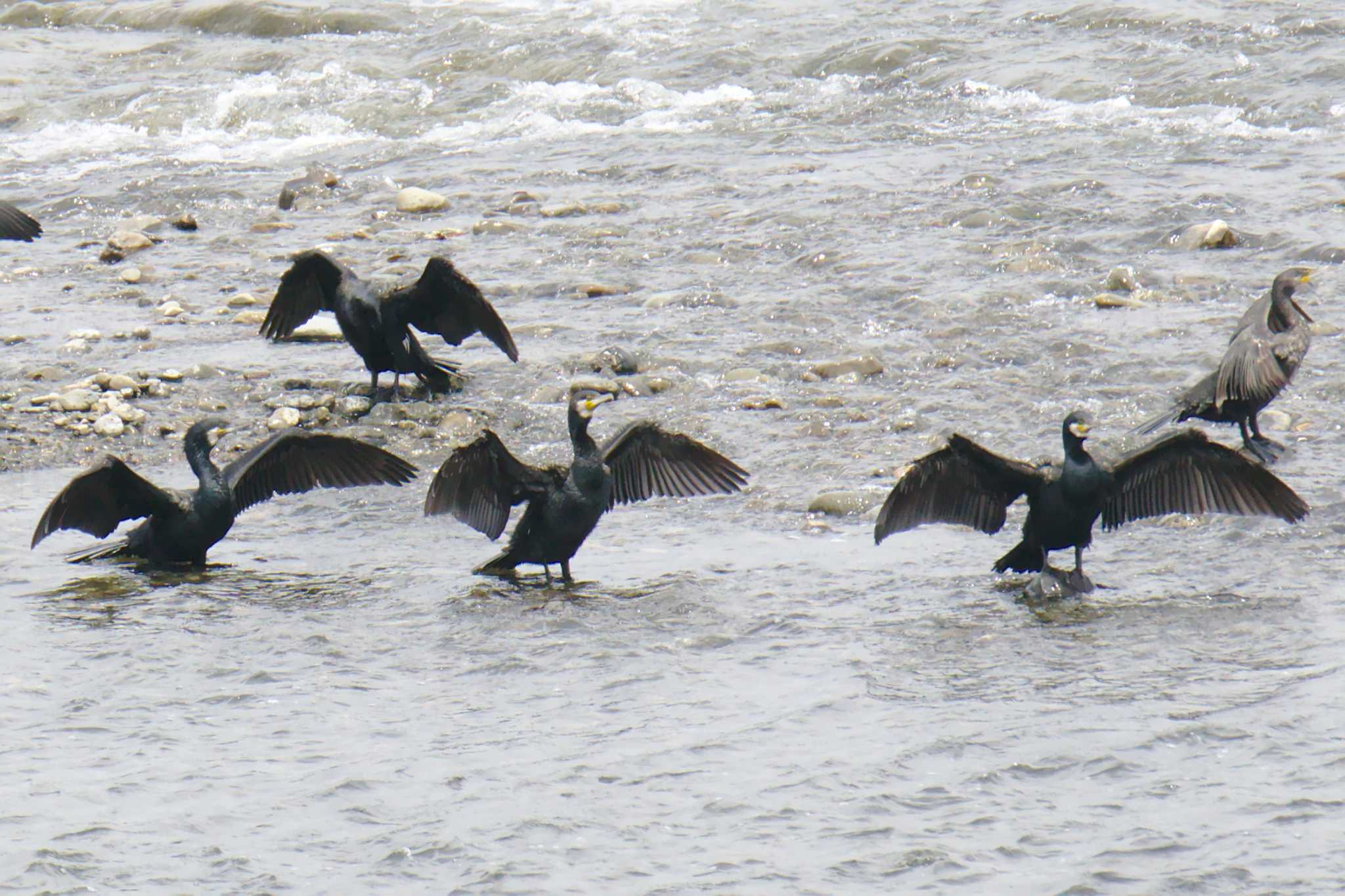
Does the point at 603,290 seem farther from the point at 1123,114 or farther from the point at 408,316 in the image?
the point at 1123,114

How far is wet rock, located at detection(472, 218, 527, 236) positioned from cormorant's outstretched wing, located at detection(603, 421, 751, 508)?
5.58 meters

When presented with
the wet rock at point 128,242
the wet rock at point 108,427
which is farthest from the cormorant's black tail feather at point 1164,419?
the wet rock at point 128,242

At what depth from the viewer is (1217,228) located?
1152cm

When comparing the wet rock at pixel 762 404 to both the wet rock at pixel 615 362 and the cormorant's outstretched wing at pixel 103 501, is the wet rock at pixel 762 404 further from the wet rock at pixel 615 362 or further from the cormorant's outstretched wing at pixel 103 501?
the cormorant's outstretched wing at pixel 103 501

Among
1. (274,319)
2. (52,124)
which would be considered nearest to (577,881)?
(274,319)

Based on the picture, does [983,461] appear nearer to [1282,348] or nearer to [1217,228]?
[1282,348]

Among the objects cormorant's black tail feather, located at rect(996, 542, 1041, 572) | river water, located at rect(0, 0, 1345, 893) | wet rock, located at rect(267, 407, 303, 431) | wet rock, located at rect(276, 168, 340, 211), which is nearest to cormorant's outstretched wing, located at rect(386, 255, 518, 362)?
river water, located at rect(0, 0, 1345, 893)

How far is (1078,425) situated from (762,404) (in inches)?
110

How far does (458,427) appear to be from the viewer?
9.73m

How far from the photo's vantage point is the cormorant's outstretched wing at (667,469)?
799cm

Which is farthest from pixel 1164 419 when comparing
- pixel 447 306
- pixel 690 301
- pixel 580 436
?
pixel 447 306

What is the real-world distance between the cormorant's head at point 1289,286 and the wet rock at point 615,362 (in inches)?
137

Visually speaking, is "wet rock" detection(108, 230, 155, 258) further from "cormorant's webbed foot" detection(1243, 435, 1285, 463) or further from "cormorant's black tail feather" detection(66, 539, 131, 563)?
"cormorant's webbed foot" detection(1243, 435, 1285, 463)

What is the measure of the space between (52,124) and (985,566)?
45.0 ft
